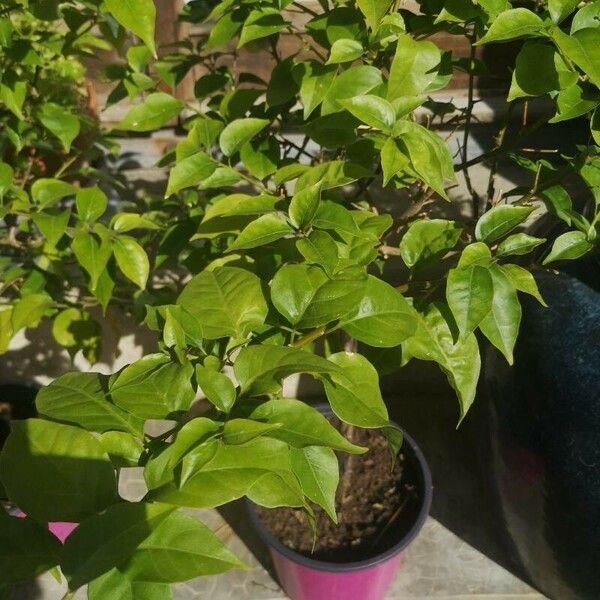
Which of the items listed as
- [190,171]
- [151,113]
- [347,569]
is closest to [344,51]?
[190,171]

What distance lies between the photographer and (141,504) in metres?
0.51

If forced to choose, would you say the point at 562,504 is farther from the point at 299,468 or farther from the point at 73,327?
the point at 73,327

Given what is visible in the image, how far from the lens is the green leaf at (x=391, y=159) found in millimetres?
766

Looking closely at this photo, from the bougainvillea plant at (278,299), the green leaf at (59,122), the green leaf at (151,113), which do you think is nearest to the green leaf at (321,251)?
the bougainvillea plant at (278,299)

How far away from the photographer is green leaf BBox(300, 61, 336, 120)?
901mm

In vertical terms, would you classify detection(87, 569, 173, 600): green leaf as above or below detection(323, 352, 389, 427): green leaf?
above

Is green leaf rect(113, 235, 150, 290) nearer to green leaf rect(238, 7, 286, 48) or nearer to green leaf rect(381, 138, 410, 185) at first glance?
green leaf rect(238, 7, 286, 48)

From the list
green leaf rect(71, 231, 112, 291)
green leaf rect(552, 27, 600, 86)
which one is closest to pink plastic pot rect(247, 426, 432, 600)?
green leaf rect(71, 231, 112, 291)

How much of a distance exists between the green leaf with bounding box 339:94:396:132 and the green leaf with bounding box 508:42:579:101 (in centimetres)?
13

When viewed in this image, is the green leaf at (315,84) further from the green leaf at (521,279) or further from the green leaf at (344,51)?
the green leaf at (521,279)

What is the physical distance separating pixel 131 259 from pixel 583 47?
0.69 meters

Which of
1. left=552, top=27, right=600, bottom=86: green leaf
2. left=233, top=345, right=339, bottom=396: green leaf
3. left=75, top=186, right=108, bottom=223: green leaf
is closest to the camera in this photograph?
left=233, top=345, right=339, bottom=396: green leaf

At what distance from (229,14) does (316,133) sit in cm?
24

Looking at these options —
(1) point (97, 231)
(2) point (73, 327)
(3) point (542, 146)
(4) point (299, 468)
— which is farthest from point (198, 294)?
(3) point (542, 146)
